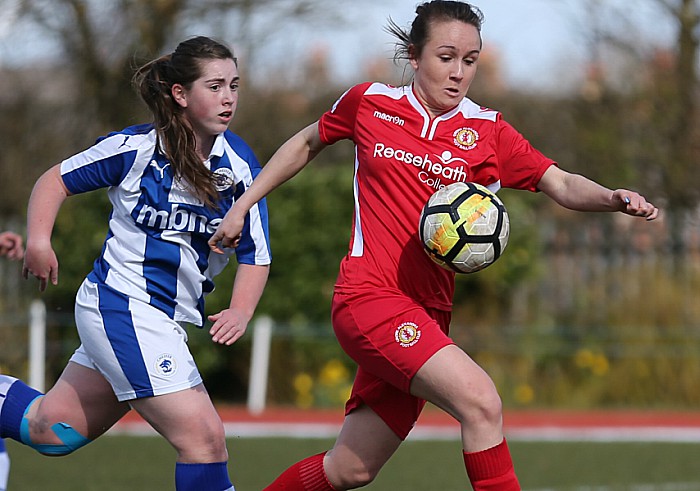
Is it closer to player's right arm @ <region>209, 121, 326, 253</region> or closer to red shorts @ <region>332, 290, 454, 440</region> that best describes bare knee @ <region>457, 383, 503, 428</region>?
red shorts @ <region>332, 290, 454, 440</region>

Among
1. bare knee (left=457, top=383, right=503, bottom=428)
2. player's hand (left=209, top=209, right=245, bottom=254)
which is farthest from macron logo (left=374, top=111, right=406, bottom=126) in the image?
bare knee (left=457, top=383, right=503, bottom=428)

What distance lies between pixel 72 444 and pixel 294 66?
43.8ft

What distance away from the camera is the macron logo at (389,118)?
14.8 feet

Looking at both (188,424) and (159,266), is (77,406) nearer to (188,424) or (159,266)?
(188,424)

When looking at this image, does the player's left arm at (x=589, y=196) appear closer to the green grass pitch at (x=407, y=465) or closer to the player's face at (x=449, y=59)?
the player's face at (x=449, y=59)

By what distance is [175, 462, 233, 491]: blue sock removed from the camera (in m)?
4.31

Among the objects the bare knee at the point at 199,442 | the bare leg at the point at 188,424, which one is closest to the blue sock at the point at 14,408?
the bare leg at the point at 188,424

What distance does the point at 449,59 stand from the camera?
439 centimetres

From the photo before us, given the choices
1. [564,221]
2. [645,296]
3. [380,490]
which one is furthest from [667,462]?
[564,221]

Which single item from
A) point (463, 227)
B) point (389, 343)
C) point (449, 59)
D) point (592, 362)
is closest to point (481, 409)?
point (389, 343)

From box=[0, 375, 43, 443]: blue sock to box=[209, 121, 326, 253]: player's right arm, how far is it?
105 cm

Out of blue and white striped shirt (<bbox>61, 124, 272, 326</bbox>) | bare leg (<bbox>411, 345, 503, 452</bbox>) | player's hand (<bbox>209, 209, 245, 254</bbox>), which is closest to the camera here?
bare leg (<bbox>411, 345, 503, 452</bbox>)

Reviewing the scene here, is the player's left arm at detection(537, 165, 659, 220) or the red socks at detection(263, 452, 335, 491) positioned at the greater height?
the player's left arm at detection(537, 165, 659, 220)

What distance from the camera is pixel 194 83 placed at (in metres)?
4.57
